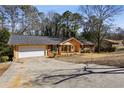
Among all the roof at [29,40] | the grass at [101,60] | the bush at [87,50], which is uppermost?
the roof at [29,40]

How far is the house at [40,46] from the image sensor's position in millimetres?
29219

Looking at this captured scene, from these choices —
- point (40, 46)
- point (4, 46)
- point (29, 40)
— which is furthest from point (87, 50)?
point (4, 46)

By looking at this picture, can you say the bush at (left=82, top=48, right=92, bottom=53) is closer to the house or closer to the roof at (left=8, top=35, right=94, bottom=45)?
the house

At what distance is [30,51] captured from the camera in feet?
99.2

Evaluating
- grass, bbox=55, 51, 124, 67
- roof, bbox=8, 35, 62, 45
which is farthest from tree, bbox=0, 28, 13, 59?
grass, bbox=55, 51, 124, 67

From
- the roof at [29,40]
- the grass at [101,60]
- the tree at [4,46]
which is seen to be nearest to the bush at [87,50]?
the roof at [29,40]

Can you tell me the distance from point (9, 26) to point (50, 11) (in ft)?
34.6

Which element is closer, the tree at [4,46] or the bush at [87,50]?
the tree at [4,46]

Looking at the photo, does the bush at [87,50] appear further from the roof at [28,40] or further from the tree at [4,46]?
the tree at [4,46]

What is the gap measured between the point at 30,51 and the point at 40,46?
1.94 m

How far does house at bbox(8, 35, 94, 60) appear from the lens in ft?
95.9

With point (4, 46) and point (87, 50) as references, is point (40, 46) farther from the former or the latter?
point (87, 50)
